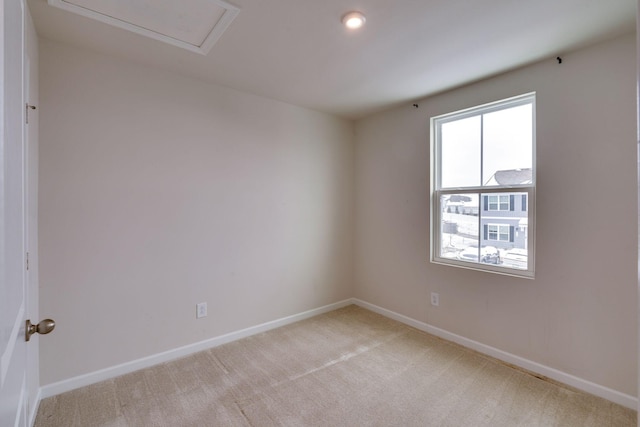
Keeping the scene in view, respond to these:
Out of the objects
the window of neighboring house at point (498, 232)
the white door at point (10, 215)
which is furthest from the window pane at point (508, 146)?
the white door at point (10, 215)

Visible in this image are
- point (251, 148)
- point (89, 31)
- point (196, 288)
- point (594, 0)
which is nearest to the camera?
point (594, 0)

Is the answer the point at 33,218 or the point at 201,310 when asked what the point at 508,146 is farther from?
the point at 33,218

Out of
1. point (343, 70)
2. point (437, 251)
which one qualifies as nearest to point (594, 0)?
point (343, 70)

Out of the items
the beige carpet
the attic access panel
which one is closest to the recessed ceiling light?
the attic access panel

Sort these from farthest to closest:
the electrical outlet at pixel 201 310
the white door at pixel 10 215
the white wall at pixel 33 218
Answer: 1. the electrical outlet at pixel 201 310
2. the white wall at pixel 33 218
3. the white door at pixel 10 215

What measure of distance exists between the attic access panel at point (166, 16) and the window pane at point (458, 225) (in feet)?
7.86

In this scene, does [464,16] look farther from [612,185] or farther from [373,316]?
[373,316]

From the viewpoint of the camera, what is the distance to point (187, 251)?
255 cm

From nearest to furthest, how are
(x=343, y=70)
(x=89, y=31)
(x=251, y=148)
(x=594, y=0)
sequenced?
(x=594, y=0) < (x=89, y=31) < (x=343, y=70) < (x=251, y=148)

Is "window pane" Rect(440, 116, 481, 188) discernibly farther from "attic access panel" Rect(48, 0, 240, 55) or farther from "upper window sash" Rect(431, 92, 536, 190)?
"attic access panel" Rect(48, 0, 240, 55)

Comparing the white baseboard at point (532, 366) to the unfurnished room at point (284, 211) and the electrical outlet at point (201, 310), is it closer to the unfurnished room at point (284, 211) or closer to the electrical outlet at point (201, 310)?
the unfurnished room at point (284, 211)

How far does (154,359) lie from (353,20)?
285 cm

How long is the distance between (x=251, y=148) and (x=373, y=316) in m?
2.31

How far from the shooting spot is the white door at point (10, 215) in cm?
55
